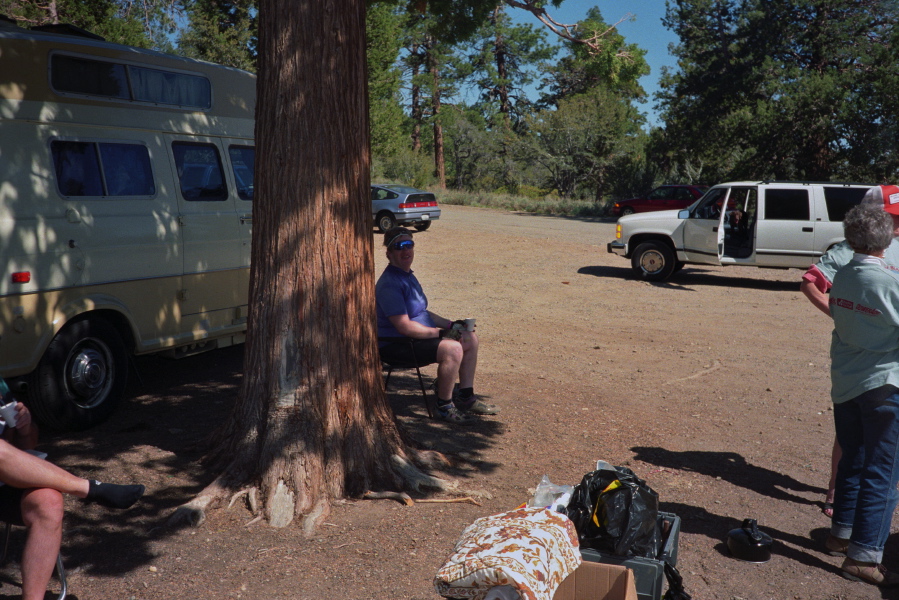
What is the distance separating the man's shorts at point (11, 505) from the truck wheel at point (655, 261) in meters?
12.4

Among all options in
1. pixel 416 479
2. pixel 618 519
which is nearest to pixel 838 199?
pixel 416 479

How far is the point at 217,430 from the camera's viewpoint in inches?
203

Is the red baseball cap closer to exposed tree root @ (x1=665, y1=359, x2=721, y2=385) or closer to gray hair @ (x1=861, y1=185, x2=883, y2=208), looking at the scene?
gray hair @ (x1=861, y1=185, x2=883, y2=208)

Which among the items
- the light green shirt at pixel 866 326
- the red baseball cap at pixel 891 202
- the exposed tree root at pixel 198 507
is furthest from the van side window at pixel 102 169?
the red baseball cap at pixel 891 202

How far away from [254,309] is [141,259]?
212cm

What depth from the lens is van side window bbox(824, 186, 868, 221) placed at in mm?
13320

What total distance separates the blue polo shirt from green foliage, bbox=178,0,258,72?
86.2 feet

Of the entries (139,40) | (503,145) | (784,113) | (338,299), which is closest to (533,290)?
(338,299)

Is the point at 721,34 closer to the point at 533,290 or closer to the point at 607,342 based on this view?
the point at 533,290

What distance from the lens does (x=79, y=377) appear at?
5727 mm

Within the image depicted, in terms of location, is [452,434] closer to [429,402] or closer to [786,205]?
[429,402]

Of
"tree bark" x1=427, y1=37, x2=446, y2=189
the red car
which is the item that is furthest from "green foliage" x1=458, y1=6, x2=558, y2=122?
the red car

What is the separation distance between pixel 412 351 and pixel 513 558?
11.0ft

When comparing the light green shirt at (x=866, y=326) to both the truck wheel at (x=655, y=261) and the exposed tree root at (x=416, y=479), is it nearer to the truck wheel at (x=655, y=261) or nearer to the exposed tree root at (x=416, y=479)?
the exposed tree root at (x=416, y=479)
